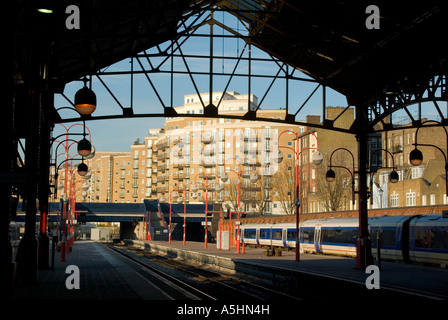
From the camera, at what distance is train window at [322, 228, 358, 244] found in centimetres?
4653

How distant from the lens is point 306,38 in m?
27.1

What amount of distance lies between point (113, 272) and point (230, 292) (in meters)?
9.10

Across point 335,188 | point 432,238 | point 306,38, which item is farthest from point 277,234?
point 306,38

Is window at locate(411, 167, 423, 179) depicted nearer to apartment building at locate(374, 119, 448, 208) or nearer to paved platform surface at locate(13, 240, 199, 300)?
apartment building at locate(374, 119, 448, 208)

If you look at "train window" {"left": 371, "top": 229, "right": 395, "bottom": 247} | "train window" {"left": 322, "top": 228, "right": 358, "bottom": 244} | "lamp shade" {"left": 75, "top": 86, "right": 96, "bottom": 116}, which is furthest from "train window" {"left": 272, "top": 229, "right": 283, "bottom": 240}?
"lamp shade" {"left": 75, "top": 86, "right": 96, "bottom": 116}

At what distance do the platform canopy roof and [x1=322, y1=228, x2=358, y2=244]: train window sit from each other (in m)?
17.1

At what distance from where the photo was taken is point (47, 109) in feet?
98.8

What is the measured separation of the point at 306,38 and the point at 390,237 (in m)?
19.3
